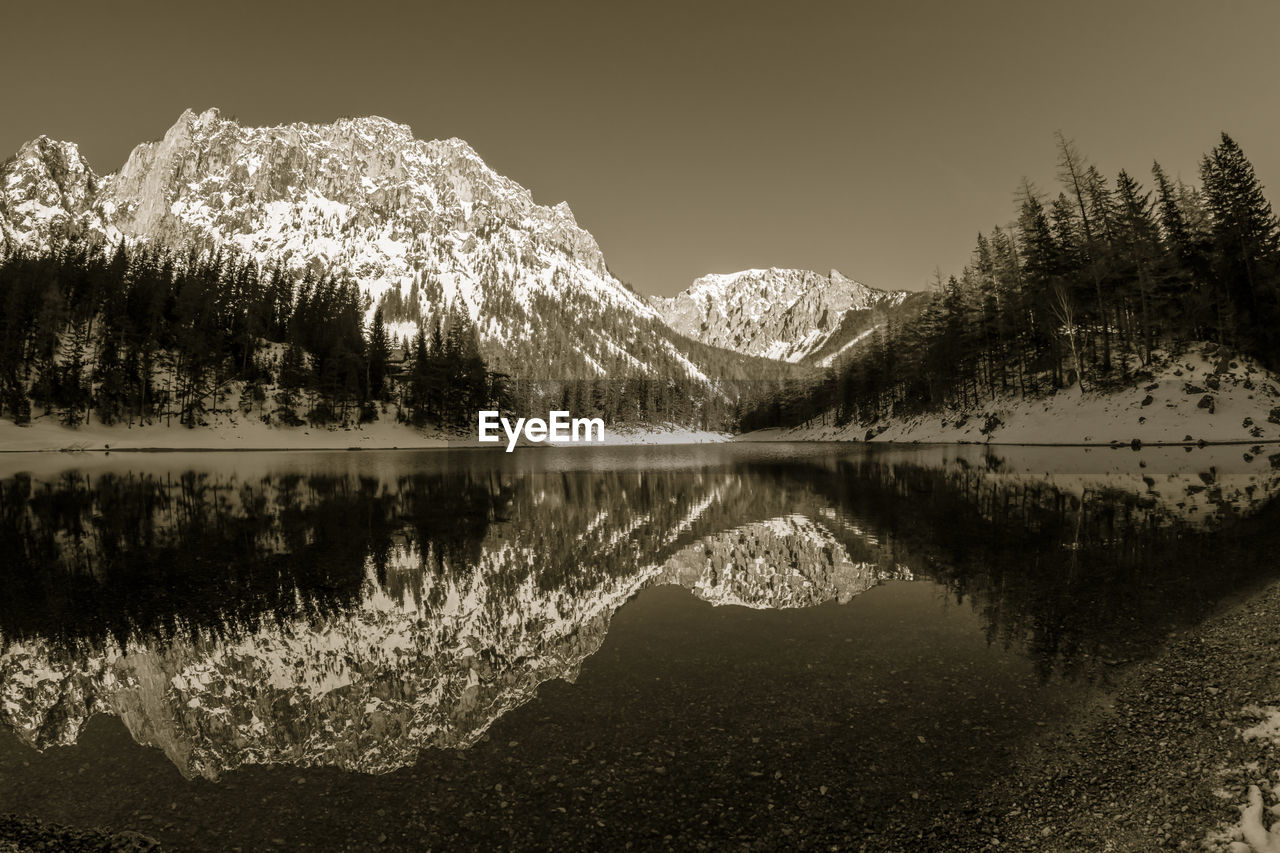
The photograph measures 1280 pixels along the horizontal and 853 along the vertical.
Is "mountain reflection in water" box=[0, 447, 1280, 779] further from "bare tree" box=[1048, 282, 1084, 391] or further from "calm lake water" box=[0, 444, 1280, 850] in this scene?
"bare tree" box=[1048, 282, 1084, 391]

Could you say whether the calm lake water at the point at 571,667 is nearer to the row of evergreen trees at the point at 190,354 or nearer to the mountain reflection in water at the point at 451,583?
the mountain reflection in water at the point at 451,583

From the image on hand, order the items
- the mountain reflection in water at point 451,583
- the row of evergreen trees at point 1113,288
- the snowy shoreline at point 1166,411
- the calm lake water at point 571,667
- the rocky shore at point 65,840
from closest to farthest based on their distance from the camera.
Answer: the rocky shore at point 65,840 → the calm lake water at point 571,667 → the mountain reflection in water at point 451,583 → the snowy shoreline at point 1166,411 → the row of evergreen trees at point 1113,288

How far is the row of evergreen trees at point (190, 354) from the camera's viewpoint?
75938 mm

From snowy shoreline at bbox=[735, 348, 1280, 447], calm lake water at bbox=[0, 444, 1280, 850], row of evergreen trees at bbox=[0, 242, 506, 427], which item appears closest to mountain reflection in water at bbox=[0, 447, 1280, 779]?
calm lake water at bbox=[0, 444, 1280, 850]

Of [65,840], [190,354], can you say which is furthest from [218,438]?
[65,840]

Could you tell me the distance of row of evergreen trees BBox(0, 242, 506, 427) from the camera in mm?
75938

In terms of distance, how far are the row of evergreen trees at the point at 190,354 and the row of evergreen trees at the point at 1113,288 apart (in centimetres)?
8520

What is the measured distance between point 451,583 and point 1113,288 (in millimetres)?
69090

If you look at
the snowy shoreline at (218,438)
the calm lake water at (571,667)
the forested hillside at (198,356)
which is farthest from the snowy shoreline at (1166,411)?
the forested hillside at (198,356)

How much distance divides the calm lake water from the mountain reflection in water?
6 cm

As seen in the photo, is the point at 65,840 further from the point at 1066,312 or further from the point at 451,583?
the point at 1066,312

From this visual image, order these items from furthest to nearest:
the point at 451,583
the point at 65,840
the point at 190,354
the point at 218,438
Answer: the point at 190,354 → the point at 218,438 → the point at 451,583 → the point at 65,840

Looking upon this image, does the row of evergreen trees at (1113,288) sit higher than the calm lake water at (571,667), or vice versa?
the row of evergreen trees at (1113,288)

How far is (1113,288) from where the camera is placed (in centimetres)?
5716
